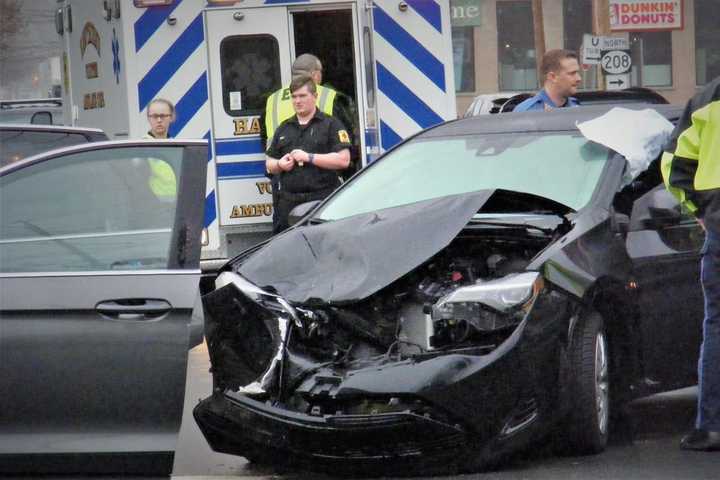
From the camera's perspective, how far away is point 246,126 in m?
11.2

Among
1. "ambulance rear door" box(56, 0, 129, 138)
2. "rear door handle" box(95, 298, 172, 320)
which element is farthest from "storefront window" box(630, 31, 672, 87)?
"rear door handle" box(95, 298, 172, 320)

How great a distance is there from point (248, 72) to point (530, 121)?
4336 millimetres

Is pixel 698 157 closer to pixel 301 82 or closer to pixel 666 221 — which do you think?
pixel 666 221

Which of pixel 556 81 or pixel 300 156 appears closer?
pixel 556 81

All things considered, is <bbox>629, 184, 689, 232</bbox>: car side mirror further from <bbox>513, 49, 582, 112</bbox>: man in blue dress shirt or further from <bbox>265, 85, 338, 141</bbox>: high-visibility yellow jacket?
<bbox>265, 85, 338, 141</bbox>: high-visibility yellow jacket

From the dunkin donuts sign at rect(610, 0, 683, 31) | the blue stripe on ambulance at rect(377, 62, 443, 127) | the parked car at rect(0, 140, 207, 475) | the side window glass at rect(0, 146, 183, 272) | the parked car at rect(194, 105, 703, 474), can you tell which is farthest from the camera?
the dunkin donuts sign at rect(610, 0, 683, 31)

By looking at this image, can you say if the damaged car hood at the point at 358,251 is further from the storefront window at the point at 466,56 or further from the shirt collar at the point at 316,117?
the storefront window at the point at 466,56

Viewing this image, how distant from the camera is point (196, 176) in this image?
559cm

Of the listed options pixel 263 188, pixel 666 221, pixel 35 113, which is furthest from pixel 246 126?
pixel 35 113

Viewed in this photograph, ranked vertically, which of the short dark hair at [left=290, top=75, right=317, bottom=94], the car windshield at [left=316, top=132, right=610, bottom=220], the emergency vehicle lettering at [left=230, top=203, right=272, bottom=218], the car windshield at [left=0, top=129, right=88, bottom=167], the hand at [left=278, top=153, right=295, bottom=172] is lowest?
the emergency vehicle lettering at [left=230, top=203, right=272, bottom=218]

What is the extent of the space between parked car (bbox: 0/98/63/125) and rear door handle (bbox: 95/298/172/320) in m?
17.3

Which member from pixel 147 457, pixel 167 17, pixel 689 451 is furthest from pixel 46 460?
pixel 167 17

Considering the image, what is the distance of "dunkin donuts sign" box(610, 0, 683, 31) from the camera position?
3656cm

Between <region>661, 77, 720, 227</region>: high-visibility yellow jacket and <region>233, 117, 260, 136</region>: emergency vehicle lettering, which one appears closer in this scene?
<region>661, 77, 720, 227</region>: high-visibility yellow jacket
